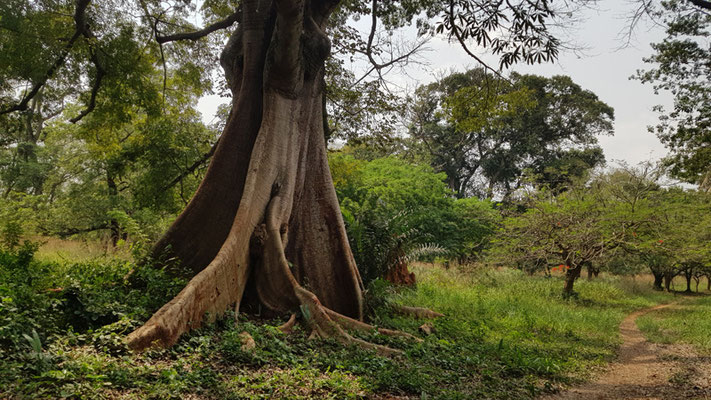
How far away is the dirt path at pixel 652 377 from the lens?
17.4 feet

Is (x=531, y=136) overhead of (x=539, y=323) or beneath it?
overhead

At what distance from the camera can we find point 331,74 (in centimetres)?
1193

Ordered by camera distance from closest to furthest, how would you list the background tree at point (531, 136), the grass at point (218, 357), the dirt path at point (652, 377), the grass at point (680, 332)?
the grass at point (218, 357) < the dirt path at point (652, 377) < the grass at point (680, 332) < the background tree at point (531, 136)

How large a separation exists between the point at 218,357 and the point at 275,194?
11.2 feet

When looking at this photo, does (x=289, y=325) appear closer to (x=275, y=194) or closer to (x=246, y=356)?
(x=246, y=356)

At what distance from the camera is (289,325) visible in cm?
552

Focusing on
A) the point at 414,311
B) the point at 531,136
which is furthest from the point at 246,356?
the point at 531,136

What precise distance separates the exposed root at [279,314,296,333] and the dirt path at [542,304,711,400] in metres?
3.23

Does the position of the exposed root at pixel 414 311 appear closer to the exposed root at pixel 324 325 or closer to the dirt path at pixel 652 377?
the exposed root at pixel 324 325

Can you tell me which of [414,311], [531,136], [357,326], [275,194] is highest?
[531,136]

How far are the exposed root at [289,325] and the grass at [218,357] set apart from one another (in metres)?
0.12

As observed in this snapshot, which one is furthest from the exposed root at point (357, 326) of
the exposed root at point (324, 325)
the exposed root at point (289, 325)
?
the exposed root at point (289, 325)

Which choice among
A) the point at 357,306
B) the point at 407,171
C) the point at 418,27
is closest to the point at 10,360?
the point at 357,306

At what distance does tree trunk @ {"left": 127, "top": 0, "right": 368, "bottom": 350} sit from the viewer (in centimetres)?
614
